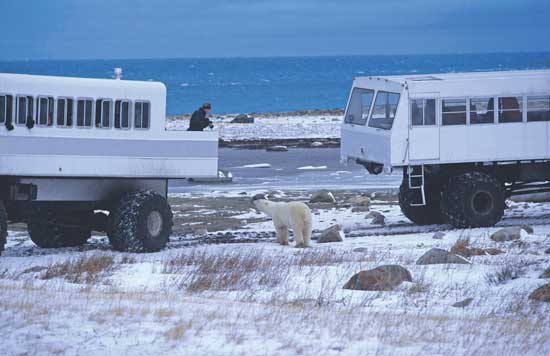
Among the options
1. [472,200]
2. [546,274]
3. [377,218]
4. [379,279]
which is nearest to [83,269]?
[379,279]

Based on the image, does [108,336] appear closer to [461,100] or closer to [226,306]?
[226,306]

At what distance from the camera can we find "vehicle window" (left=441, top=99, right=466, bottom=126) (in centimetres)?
1980

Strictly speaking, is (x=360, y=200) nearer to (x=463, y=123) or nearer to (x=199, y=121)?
(x=463, y=123)

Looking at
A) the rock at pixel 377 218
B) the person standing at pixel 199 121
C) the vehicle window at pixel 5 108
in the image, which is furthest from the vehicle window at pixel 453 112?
the vehicle window at pixel 5 108

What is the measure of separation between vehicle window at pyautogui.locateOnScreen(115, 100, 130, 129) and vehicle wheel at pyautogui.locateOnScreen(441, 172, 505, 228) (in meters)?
6.18

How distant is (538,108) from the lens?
2042 cm

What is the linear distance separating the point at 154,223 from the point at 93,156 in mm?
1472

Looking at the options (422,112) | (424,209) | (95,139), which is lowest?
(424,209)

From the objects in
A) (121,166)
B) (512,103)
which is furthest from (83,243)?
(512,103)

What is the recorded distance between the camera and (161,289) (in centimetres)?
1288

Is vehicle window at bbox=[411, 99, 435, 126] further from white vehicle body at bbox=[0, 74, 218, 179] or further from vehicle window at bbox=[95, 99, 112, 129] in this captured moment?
vehicle window at bbox=[95, 99, 112, 129]

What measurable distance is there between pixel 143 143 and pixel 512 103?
7079 millimetres

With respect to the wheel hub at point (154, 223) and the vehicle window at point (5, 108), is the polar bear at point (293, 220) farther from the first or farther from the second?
the vehicle window at point (5, 108)

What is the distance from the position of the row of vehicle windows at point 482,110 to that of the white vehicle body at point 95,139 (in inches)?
161
